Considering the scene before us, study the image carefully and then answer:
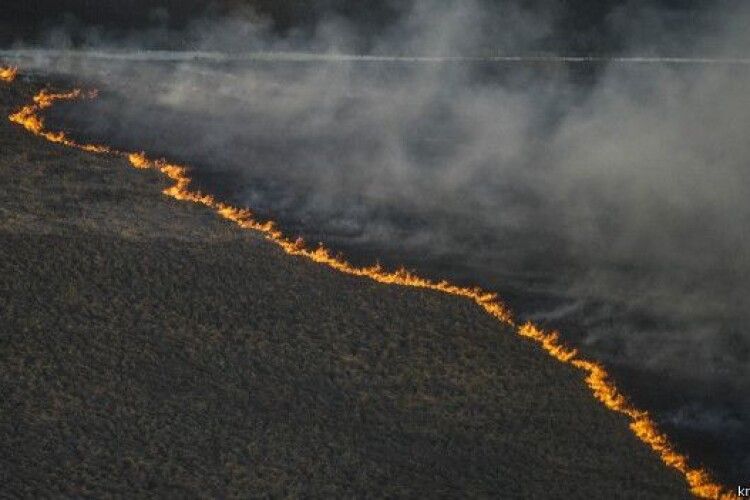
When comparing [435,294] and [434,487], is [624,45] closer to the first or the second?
[435,294]

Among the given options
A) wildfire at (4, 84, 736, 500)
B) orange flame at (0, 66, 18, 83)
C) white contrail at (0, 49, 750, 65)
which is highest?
white contrail at (0, 49, 750, 65)

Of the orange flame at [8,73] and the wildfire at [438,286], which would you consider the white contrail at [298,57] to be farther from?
the wildfire at [438,286]

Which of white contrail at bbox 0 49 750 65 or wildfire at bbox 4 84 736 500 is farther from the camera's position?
white contrail at bbox 0 49 750 65

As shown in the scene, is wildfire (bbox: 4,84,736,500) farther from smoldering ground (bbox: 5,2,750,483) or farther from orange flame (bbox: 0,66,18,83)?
orange flame (bbox: 0,66,18,83)

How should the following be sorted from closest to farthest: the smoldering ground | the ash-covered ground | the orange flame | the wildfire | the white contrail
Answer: the wildfire < the ash-covered ground < the smoldering ground < the orange flame < the white contrail

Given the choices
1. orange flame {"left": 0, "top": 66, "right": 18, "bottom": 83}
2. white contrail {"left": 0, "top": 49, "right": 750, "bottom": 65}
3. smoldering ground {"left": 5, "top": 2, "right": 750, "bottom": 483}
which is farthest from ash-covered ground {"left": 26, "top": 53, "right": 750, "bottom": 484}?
orange flame {"left": 0, "top": 66, "right": 18, "bottom": 83}

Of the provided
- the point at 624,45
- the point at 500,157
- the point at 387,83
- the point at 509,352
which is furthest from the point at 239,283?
the point at 624,45

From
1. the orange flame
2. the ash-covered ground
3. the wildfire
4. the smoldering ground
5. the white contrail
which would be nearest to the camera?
the wildfire

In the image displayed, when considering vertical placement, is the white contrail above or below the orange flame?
above
